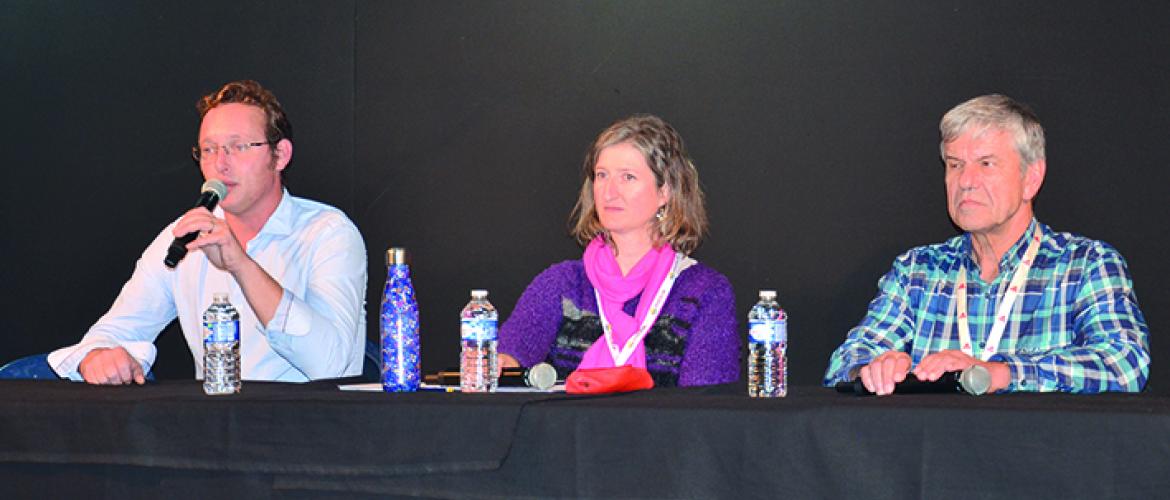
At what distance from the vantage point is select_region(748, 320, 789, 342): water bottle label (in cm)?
191

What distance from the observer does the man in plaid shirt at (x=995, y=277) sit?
94.1 inches

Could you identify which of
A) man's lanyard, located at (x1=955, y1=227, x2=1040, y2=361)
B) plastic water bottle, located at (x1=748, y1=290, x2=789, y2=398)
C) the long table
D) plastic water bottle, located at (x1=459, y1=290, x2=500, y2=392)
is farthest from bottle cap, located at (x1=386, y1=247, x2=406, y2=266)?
man's lanyard, located at (x1=955, y1=227, x2=1040, y2=361)

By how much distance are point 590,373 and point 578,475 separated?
319 millimetres

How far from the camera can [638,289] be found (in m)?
2.83

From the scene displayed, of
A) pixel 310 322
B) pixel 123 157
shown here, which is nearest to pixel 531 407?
pixel 310 322

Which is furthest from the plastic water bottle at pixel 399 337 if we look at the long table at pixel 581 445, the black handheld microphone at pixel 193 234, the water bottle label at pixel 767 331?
the water bottle label at pixel 767 331

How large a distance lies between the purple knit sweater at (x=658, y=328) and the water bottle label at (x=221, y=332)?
89 centimetres

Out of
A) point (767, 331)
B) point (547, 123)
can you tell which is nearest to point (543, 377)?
point (767, 331)

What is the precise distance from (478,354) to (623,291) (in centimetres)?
86

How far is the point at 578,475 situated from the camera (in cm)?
163

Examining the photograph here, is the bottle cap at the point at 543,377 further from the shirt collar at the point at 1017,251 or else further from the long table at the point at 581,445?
the shirt collar at the point at 1017,251

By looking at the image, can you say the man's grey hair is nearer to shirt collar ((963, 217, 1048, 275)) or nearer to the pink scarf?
shirt collar ((963, 217, 1048, 275))

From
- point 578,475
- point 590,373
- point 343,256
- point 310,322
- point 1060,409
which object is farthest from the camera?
point 343,256

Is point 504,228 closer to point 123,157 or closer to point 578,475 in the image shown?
point 123,157
